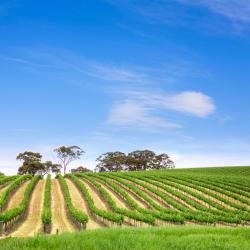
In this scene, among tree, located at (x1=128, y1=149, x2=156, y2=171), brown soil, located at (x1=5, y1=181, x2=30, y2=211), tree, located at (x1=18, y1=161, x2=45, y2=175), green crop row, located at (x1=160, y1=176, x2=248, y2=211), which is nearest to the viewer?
brown soil, located at (x1=5, y1=181, x2=30, y2=211)

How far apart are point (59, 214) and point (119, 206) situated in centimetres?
795

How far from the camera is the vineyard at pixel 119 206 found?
35.4 metres

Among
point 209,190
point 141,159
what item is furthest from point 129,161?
point 209,190

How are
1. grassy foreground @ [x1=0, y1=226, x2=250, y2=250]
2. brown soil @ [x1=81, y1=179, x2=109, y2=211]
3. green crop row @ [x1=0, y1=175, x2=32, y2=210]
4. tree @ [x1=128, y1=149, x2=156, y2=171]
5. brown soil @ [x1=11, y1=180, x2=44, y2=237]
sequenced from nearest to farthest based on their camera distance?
1. grassy foreground @ [x1=0, y1=226, x2=250, y2=250]
2. brown soil @ [x1=11, y1=180, x2=44, y2=237]
3. green crop row @ [x1=0, y1=175, x2=32, y2=210]
4. brown soil @ [x1=81, y1=179, x2=109, y2=211]
5. tree @ [x1=128, y1=149, x2=156, y2=171]

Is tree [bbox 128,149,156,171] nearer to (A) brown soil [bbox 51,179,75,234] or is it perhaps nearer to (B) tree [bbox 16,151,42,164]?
(B) tree [bbox 16,151,42,164]

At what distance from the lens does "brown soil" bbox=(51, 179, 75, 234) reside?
114 feet

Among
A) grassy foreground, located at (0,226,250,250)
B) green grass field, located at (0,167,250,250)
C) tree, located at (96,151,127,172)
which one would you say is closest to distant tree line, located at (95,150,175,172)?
tree, located at (96,151,127,172)

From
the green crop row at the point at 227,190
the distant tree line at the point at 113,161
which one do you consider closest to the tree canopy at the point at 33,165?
the distant tree line at the point at 113,161

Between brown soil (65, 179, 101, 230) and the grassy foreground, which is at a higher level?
the grassy foreground

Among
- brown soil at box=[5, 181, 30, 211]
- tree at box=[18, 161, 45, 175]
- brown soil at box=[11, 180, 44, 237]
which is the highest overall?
tree at box=[18, 161, 45, 175]

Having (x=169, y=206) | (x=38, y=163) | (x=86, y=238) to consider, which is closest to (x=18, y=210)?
(x=169, y=206)

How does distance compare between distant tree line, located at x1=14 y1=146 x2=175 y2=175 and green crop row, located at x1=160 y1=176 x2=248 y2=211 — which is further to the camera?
distant tree line, located at x1=14 y1=146 x2=175 y2=175

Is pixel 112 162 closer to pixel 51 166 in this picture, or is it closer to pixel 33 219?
pixel 51 166

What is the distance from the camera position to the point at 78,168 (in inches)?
5694
